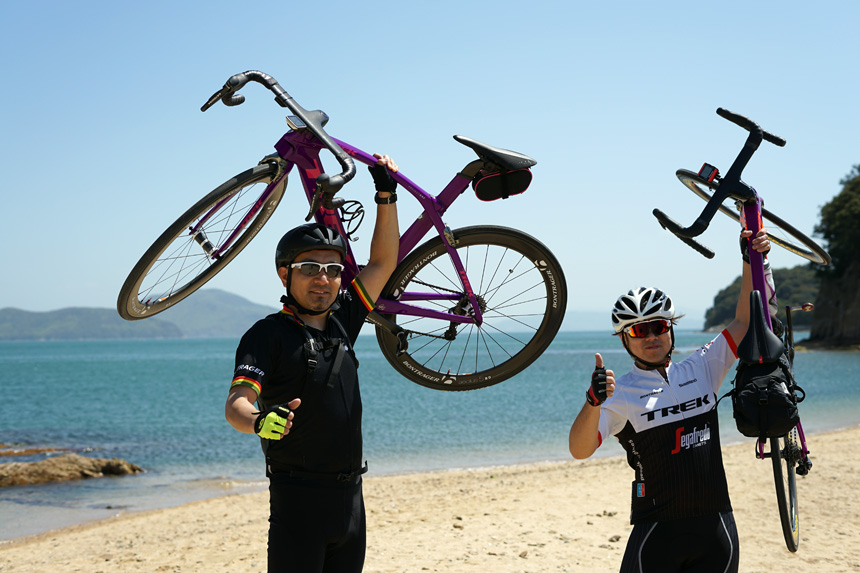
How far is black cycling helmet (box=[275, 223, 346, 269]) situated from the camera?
3.65 metres

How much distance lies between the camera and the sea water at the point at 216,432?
17172 mm

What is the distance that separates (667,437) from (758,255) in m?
1.07

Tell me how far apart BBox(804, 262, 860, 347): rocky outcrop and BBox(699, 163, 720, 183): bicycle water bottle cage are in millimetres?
79098

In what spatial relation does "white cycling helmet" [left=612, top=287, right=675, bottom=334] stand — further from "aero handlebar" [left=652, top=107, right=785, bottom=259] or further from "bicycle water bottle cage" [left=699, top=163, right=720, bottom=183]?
"bicycle water bottle cage" [left=699, top=163, right=720, bottom=183]

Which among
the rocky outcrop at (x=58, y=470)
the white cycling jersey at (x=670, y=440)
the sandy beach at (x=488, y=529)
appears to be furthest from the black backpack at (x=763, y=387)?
the rocky outcrop at (x=58, y=470)

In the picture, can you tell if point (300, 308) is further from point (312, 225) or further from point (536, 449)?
point (536, 449)

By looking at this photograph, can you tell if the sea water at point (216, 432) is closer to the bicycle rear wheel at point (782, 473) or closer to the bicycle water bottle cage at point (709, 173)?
the bicycle rear wheel at point (782, 473)

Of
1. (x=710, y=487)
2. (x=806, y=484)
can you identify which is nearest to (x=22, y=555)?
(x=710, y=487)

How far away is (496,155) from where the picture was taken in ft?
14.0

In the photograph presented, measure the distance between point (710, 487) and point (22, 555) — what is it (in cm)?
1129

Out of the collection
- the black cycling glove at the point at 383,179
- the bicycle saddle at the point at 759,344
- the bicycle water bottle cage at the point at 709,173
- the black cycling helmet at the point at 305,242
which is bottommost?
the bicycle saddle at the point at 759,344

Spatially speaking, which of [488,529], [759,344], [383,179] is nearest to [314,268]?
[383,179]

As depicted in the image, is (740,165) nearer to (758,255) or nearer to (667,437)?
(758,255)

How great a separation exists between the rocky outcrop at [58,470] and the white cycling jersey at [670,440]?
1816 cm
